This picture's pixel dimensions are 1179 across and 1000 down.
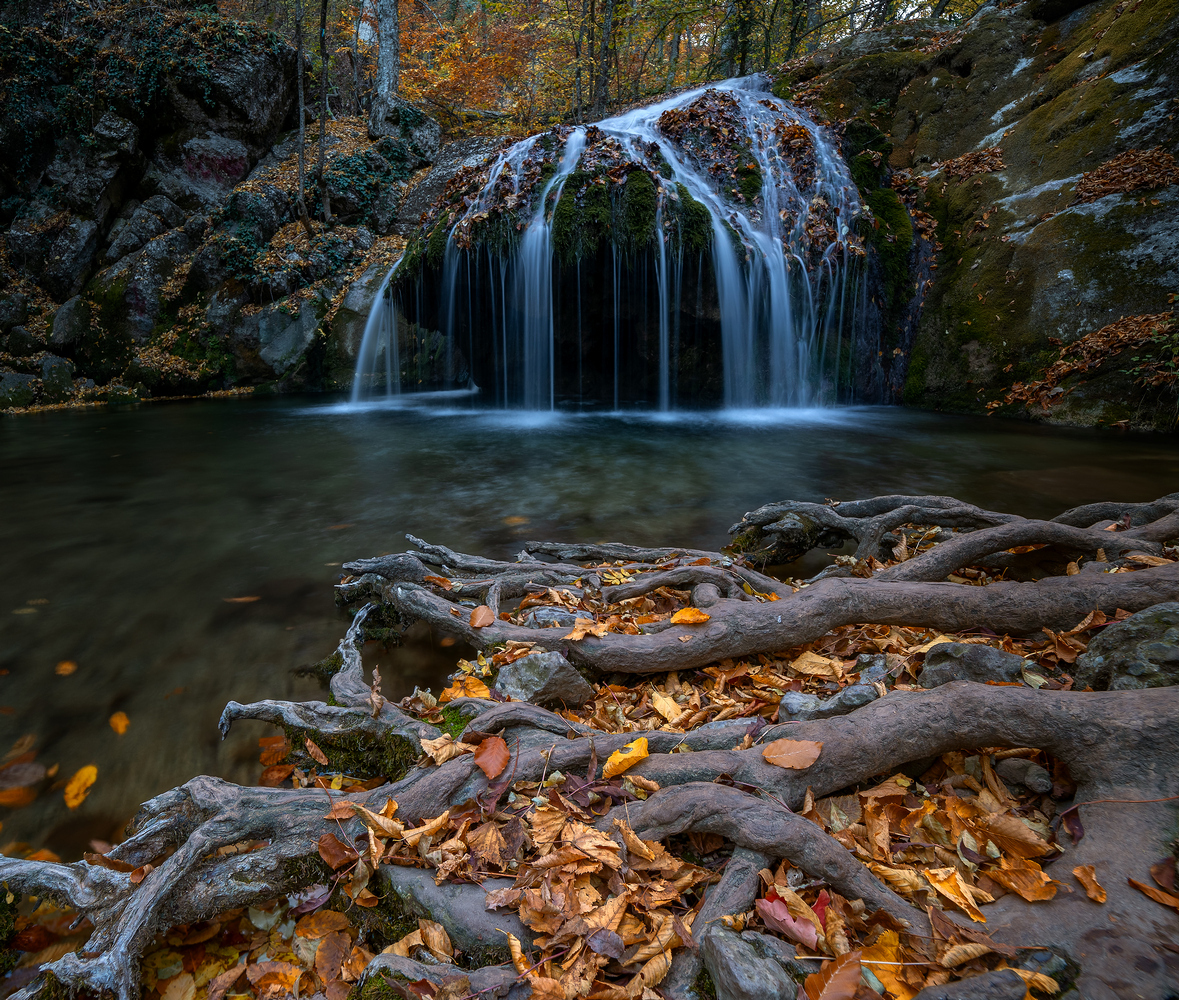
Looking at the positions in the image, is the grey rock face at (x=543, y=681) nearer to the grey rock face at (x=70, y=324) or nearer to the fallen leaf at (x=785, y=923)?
the fallen leaf at (x=785, y=923)

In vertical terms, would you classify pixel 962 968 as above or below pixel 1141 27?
below

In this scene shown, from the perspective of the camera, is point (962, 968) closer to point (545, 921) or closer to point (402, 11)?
point (545, 921)

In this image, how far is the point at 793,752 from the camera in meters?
1.64

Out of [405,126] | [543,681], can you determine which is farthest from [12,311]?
[543,681]

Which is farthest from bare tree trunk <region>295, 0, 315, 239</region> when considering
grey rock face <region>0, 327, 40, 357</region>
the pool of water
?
the pool of water

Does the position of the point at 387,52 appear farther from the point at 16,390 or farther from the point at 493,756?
the point at 493,756

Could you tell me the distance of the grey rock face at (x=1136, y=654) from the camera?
163 cm

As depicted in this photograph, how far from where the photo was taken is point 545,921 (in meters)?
1.38

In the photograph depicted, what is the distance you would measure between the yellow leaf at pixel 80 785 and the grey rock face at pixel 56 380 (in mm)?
16180

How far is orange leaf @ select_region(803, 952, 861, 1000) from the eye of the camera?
1.12 m

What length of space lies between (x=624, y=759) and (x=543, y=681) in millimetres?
590

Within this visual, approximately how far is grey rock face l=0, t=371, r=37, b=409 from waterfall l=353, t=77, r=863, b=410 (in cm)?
980

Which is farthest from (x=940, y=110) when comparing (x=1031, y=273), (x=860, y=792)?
(x=860, y=792)

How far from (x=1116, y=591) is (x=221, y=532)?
6217 millimetres
